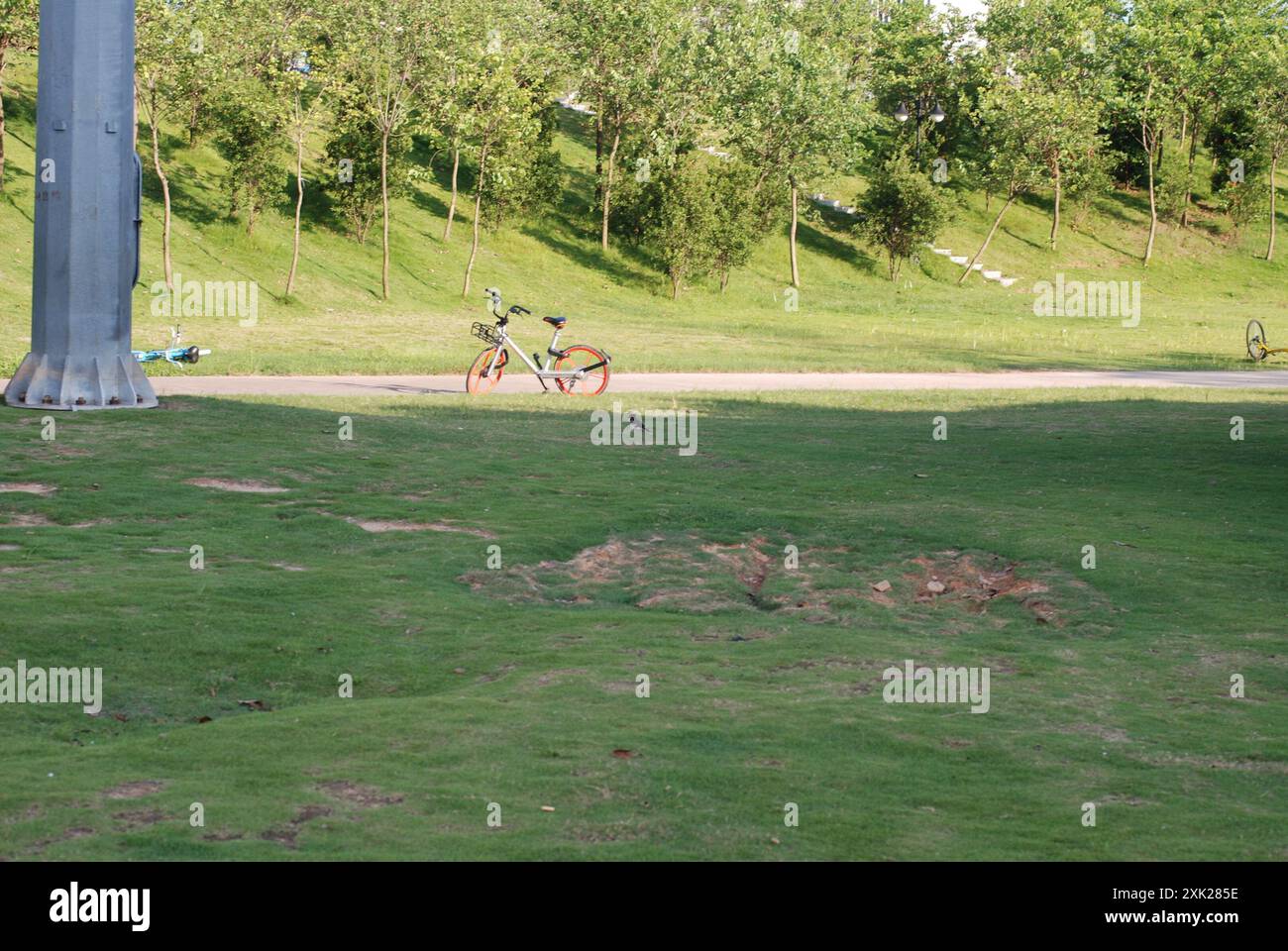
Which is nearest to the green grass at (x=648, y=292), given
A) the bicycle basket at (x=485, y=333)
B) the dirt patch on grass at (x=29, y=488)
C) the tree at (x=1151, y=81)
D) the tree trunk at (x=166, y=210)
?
the tree trunk at (x=166, y=210)

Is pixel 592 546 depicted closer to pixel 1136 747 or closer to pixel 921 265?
pixel 1136 747

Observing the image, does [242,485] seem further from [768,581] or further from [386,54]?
[386,54]

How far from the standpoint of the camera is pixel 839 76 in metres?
56.0

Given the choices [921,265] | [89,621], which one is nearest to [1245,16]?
[921,265]

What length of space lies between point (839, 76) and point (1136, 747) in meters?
51.9

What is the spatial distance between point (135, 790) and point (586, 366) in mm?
17948

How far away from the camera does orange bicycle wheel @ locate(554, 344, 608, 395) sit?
932 inches

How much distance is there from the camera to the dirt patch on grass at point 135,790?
19.9ft

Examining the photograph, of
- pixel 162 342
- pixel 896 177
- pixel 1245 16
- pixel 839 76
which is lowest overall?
pixel 162 342
